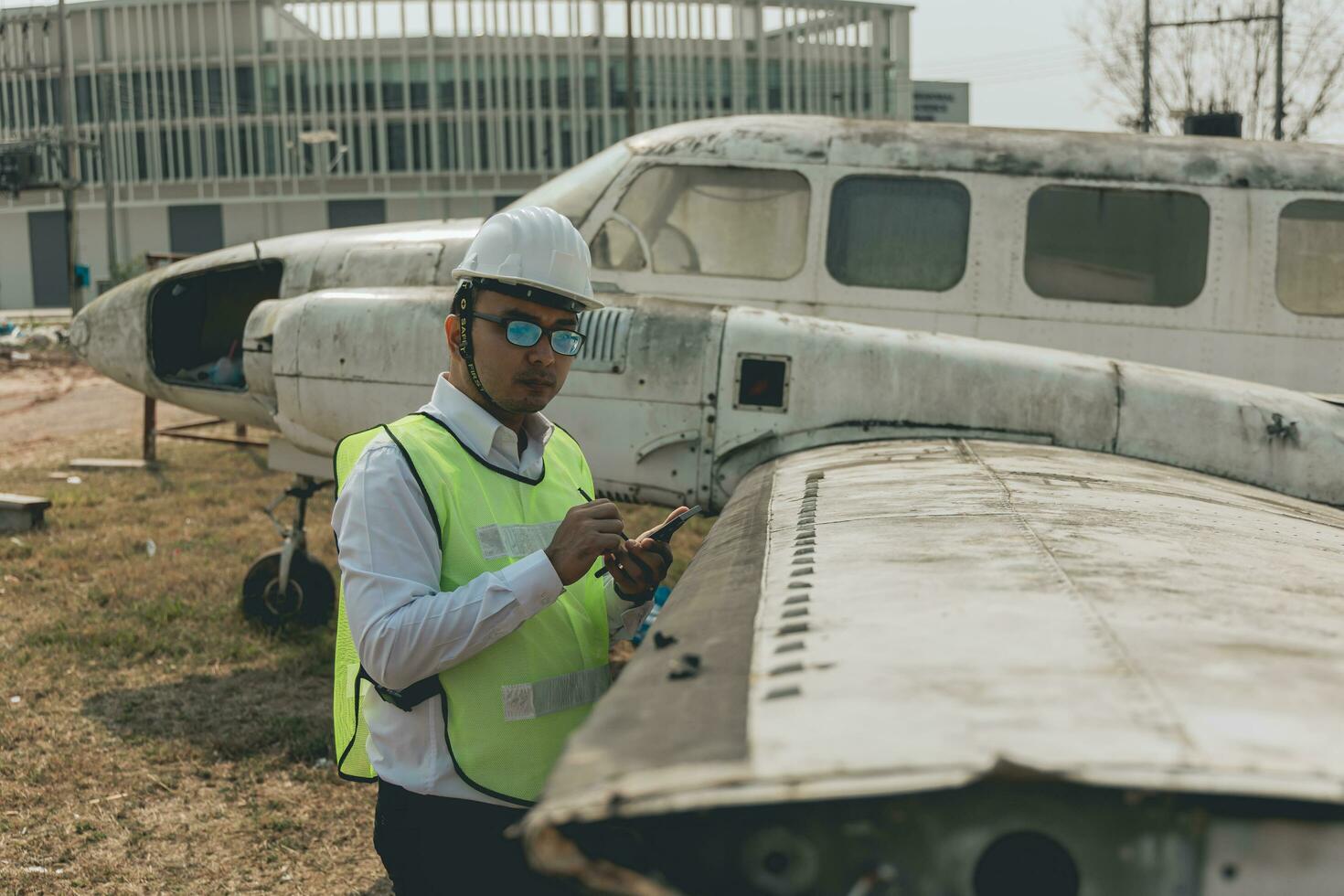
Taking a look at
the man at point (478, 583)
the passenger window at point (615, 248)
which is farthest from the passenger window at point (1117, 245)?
the man at point (478, 583)

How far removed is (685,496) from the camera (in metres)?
6.33

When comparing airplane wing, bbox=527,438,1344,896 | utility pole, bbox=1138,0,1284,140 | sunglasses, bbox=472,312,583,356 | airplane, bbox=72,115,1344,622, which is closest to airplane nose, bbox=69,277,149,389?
airplane, bbox=72,115,1344,622

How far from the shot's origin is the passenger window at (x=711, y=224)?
7.55 metres

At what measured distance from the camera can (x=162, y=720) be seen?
6.68m

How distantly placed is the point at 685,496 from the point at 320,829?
2.35 meters

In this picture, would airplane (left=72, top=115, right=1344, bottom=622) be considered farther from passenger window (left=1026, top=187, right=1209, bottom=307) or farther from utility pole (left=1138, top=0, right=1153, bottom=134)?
utility pole (left=1138, top=0, right=1153, bottom=134)

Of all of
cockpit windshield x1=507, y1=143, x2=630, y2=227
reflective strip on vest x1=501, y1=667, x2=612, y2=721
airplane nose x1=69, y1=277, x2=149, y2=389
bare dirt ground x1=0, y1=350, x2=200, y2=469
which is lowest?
bare dirt ground x1=0, y1=350, x2=200, y2=469

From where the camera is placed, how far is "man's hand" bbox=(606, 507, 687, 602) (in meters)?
3.08

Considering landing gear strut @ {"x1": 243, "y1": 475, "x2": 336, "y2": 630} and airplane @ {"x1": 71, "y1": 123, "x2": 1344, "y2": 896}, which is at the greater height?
airplane @ {"x1": 71, "y1": 123, "x2": 1344, "y2": 896}

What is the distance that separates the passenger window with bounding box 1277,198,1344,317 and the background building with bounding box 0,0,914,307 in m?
61.7

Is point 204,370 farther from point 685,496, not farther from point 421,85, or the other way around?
point 421,85

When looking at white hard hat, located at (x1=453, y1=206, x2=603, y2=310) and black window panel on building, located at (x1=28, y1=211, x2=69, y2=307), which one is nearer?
white hard hat, located at (x1=453, y1=206, x2=603, y2=310)

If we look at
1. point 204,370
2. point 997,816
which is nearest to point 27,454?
point 204,370

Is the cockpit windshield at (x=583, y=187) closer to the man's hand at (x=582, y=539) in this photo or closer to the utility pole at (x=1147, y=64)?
the man's hand at (x=582, y=539)
